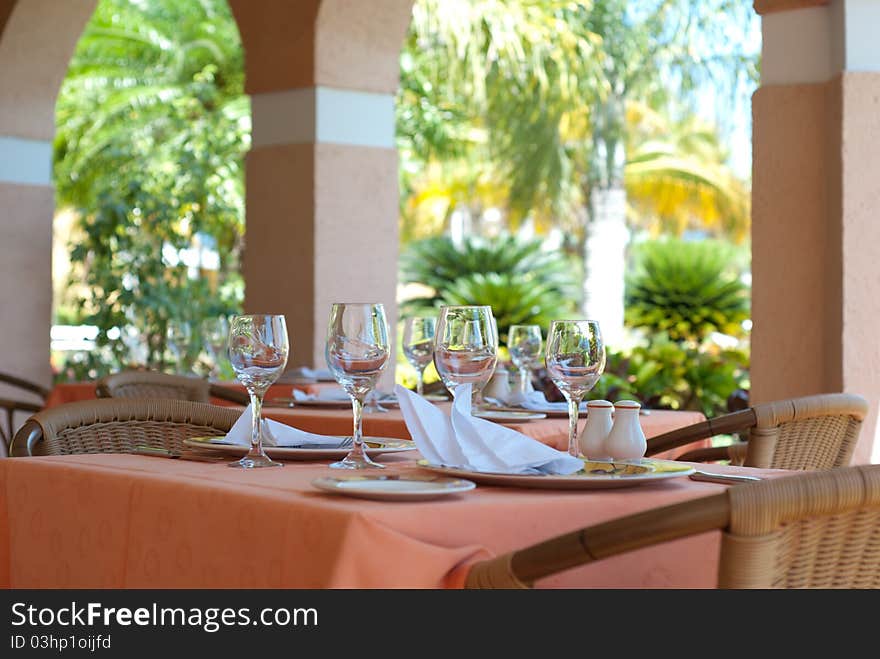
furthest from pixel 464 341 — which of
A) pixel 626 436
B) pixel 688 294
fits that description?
pixel 688 294

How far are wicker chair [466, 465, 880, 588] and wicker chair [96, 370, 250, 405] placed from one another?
257 centimetres

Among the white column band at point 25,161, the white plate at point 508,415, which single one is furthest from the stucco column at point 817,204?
the white column band at point 25,161

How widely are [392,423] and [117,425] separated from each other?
0.67 meters

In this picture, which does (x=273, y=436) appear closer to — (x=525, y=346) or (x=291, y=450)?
(x=291, y=450)

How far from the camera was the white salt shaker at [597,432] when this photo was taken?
80.4 inches

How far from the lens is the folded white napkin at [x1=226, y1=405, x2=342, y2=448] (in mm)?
2166

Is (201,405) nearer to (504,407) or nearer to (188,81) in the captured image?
(504,407)

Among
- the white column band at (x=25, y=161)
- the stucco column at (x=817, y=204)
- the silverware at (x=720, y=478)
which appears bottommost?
the silverware at (x=720, y=478)

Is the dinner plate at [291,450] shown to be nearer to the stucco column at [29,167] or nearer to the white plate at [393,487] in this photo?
the white plate at [393,487]

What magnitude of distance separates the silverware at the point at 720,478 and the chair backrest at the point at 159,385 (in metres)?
2.18
